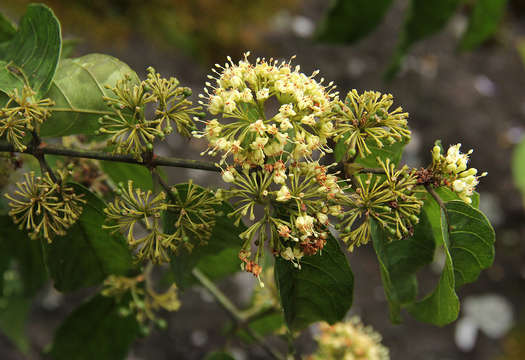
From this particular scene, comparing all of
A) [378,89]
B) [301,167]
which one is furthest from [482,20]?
[378,89]

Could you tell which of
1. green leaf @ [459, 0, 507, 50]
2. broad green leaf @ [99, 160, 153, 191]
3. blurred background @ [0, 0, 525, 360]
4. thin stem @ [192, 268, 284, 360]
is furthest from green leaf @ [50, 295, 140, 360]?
green leaf @ [459, 0, 507, 50]

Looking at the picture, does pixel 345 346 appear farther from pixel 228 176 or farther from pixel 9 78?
pixel 9 78

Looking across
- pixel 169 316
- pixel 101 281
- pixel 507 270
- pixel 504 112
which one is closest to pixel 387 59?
pixel 504 112

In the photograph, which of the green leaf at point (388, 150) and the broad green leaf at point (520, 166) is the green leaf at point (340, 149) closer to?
the green leaf at point (388, 150)

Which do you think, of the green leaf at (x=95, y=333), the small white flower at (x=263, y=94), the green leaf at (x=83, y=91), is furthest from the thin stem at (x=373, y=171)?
the green leaf at (x=95, y=333)

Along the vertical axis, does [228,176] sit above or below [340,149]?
below
